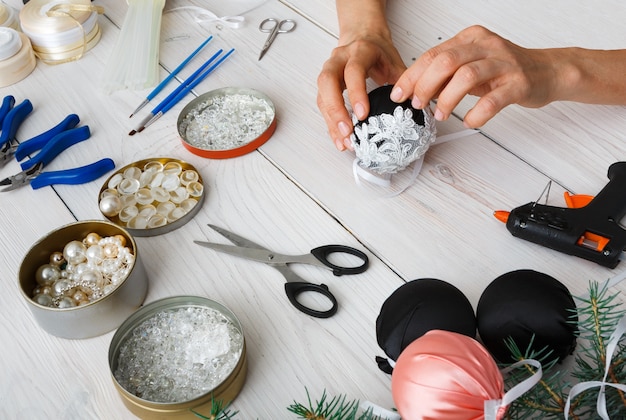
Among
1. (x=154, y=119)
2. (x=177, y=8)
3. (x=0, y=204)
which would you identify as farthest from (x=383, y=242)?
(x=177, y=8)

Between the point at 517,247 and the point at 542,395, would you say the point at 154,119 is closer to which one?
the point at 517,247

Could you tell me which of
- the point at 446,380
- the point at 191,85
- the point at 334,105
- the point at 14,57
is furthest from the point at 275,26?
the point at 446,380

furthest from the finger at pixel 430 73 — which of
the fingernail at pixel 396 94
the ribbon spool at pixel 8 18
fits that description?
the ribbon spool at pixel 8 18

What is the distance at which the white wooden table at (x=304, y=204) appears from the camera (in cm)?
72

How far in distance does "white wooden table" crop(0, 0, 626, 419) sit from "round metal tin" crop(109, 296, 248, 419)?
0.03 metres

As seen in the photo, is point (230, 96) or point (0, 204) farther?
point (230, 96)

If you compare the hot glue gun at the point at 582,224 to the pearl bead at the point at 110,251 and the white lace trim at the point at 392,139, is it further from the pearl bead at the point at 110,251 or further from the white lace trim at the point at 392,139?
the pearl bead at the point at 110,251

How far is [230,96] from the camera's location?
3.37 ft

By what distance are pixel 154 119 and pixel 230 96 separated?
0.12 m

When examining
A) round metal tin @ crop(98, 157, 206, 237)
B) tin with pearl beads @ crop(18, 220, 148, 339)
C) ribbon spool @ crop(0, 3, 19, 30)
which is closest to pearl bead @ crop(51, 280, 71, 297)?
tin with pearl beads @ crop(18, 220, 148, 339)

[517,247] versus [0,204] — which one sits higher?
[517,247]

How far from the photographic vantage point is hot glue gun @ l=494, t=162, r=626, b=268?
75 cm

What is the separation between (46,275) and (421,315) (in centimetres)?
45

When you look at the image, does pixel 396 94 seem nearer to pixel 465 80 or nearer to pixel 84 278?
pixel 465 80
